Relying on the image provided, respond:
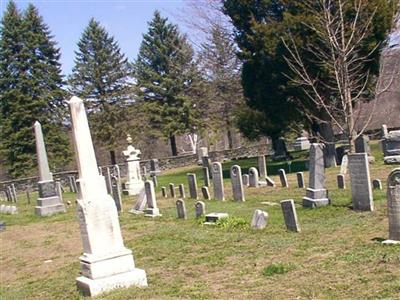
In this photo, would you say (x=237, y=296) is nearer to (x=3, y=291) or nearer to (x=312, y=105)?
(x=3, y=291)

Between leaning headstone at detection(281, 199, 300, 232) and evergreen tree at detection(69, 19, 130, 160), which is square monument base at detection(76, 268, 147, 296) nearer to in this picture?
leaning headstone at detection(281, 199, 300, 232)

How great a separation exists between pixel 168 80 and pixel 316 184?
36.8 metres

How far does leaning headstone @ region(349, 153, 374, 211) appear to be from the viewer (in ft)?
34.7

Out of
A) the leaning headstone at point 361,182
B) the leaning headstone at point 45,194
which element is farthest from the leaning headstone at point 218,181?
the leaning headstone at point 45,194

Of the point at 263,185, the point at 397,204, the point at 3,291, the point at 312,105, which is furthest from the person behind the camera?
the point at 312,105

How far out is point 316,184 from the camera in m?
12.2

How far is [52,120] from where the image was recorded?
45.0 metres

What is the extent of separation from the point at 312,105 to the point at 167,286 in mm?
16094

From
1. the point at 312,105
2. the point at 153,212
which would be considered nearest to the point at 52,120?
the point at 312,105

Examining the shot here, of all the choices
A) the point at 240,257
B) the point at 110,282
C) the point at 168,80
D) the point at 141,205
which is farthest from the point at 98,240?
the point at 168,80

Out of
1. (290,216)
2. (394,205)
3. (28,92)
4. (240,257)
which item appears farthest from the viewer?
(28,92)

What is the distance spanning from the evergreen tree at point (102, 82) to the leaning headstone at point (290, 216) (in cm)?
3884

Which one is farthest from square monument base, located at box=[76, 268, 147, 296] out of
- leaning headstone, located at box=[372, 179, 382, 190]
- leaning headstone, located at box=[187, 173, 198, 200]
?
leaning headstone, located at box=[187, 173, 198, 200]

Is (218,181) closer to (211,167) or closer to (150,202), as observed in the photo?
(211,167)
